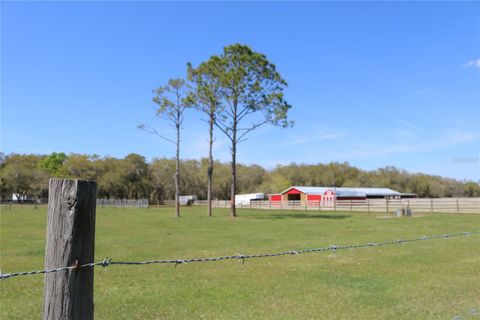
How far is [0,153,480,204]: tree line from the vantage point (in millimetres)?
96250

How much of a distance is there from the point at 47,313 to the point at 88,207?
0.64 meters

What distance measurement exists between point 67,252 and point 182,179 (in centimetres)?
11186

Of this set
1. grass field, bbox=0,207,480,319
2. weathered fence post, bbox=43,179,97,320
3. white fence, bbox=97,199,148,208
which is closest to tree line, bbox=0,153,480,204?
white fence, bbox=97,199,148,208

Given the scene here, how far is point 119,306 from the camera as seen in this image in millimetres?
7402

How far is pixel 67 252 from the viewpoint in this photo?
2504 mm

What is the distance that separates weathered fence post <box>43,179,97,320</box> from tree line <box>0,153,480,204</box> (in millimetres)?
74650

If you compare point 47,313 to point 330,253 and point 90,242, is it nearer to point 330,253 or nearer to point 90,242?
point 90,242

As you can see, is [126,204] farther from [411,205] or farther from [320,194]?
[411,205]

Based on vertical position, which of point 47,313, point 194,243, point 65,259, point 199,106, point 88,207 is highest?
point 199,106

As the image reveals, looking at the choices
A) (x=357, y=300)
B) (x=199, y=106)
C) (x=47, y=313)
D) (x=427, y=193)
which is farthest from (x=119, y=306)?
(x=427, y=193)

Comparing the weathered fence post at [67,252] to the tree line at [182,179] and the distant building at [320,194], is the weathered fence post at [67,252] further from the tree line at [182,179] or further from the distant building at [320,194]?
the tree line at [182,179]

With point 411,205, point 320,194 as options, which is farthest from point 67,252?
point 320,194

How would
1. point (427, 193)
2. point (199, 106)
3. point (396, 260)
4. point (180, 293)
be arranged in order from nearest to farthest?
point (180, 293) < point (396, 260) < point (199, 106) < point (427, 193)

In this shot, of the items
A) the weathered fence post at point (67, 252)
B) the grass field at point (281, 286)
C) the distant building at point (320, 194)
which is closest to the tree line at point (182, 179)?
the distant building at point (320, 194)
